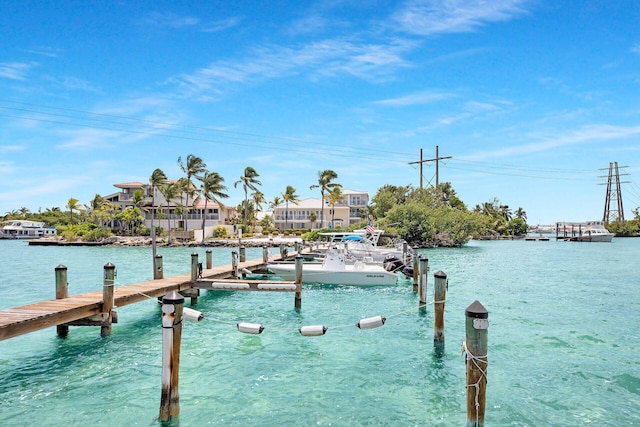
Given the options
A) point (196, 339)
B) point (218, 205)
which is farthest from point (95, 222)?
point (196, 339)

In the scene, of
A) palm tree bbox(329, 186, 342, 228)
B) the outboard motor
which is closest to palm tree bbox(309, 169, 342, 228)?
palm tree bbox(329, 186, 342, 228)

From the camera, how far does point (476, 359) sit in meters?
6.27

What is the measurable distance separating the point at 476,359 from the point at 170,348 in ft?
15.4

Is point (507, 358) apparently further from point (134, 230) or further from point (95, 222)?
point (95, 222)

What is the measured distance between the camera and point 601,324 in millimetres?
16438

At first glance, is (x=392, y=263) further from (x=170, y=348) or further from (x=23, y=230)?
(x=23, y=230)

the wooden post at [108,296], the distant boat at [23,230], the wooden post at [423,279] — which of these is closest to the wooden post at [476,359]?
the wooden post at [108,296]

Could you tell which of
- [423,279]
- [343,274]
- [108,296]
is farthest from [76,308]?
[343,274]

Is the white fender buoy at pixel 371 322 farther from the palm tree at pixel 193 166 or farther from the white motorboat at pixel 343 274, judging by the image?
the palm tree at pixel 193 166

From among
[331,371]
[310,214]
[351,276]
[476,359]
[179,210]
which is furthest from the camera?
[310,214]

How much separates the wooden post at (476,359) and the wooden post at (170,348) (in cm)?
434

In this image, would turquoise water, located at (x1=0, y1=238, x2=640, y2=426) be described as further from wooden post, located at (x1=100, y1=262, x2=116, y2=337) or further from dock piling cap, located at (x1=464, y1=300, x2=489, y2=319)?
dock piling cap, located at (x1=464, y1=300, x2=489, y2=319)

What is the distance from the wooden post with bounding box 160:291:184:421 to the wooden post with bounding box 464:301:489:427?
4339 millimetres

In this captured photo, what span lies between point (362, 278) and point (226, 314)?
7975 mm
